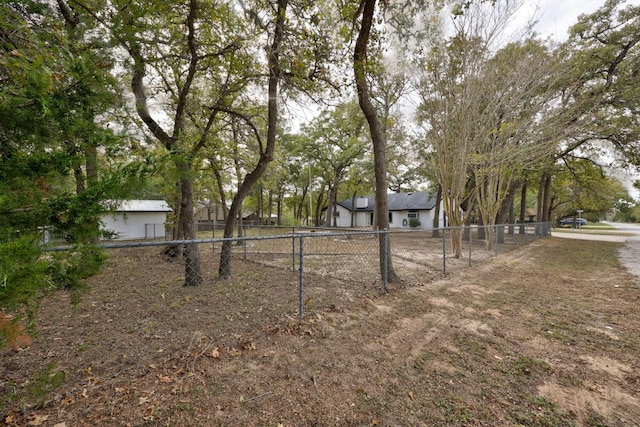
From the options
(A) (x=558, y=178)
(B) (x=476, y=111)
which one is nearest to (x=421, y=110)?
(B) (x=476, y=111)

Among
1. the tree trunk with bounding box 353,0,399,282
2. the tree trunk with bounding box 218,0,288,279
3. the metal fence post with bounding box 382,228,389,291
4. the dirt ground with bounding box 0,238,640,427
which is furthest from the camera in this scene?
the metal fence post with bounding box 382,228,389,291

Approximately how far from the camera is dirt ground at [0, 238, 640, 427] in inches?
82.5

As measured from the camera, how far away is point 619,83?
35.9ft

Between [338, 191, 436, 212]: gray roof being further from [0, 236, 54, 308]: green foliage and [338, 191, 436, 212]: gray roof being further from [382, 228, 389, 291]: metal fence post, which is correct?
[0, 236, 54, 308]: green foliage

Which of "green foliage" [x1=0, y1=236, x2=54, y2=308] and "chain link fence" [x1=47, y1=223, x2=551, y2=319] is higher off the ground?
"green foliage" [x1=0, y1=236, x2=54, y2=308]

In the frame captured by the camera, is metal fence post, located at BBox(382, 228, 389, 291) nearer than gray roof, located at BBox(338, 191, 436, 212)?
Yes

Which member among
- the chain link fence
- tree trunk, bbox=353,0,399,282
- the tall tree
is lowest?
the chain link fence

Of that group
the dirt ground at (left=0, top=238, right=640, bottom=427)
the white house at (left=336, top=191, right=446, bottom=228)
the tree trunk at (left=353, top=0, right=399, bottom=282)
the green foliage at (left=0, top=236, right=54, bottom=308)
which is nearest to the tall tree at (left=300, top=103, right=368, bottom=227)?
the white house at (left=336, top=191, right=446, bottom=228)

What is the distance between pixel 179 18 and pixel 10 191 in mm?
5031

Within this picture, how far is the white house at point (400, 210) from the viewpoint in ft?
98.3

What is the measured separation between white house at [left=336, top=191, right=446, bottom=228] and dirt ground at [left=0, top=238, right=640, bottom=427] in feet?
72.1

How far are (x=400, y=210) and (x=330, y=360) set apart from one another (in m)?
30.8

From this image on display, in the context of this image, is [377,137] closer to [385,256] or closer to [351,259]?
[385,256]

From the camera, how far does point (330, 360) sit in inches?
112
